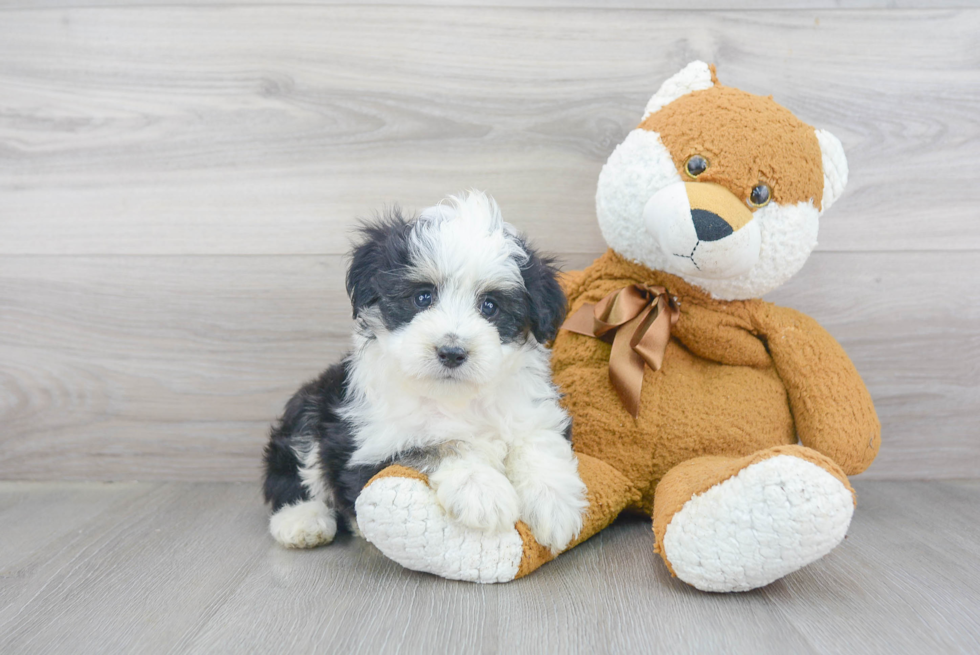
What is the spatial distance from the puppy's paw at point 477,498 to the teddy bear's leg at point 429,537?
1.1 inches

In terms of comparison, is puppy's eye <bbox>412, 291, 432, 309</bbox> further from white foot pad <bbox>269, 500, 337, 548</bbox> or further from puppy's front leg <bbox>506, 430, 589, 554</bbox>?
white foot pad <bbox>269, 500, 337, 548</bbox>

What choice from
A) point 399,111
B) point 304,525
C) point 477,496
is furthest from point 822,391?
point 399,111

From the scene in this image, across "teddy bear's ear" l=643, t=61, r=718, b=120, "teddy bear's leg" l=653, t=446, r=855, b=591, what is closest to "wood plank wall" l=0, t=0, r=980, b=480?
"teddy bear's ear" l=643, t=61, r=718, b=120

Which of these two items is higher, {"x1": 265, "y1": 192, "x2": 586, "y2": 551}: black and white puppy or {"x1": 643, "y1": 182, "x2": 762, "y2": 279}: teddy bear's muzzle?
{"x1": 643, "y1": 182, "x2": 762, "y2": 279}: teddy bear's muzzle

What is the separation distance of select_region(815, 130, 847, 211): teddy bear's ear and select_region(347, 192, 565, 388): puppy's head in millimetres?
643

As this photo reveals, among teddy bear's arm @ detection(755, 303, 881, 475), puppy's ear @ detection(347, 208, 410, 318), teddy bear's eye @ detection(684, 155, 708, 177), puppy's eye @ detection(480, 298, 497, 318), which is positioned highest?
teddy bear's eye @ detection(684, 155, 708, 177)

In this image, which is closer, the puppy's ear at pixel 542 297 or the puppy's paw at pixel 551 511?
the puppy's paw at pixel 551 511

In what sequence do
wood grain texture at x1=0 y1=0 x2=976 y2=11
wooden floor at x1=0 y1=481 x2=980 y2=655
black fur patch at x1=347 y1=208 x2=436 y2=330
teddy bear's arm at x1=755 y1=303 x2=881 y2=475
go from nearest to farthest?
wooden floor at x1=0 y1=481 x2=980 y2=655 → black fur patch at x1=347 y1=208 x2=436 y2=330 → teddy bear's arm at x1=755 y1=303 x2=881 y2=475 → wood grain texture at x1=0 y1=0 x2=976 y2=11

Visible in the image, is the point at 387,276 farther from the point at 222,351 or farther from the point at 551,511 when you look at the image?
the point at 222,351

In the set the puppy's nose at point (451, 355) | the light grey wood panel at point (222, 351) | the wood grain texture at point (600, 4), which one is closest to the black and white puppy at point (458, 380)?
the puppy's nose at point (451, 355)

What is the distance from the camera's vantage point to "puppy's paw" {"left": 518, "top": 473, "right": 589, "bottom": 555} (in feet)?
4.57

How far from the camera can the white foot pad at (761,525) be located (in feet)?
3.98

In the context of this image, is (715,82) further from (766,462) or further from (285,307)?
(285,307)

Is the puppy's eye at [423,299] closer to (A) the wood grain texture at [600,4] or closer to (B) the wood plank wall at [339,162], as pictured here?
(B) the wood plank wall at [339,162]
